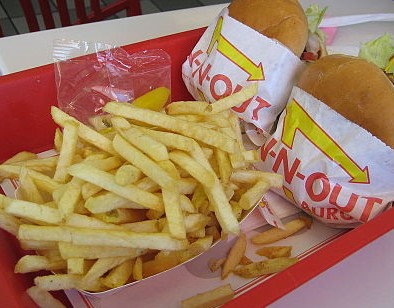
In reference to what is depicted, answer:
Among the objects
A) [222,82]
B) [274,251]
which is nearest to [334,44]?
[222,82]

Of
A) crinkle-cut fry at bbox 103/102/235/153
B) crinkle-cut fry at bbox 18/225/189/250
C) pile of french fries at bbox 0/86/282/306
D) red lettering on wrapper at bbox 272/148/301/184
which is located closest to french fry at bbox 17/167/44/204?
pile of french fries at bbox 0/86/282/306

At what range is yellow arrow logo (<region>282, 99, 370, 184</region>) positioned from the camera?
115 centimetres

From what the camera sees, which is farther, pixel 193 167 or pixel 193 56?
pixel 193 56

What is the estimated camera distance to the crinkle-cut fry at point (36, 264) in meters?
0.93

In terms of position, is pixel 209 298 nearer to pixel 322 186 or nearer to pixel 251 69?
pixel 322 186

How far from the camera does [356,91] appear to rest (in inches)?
46.5

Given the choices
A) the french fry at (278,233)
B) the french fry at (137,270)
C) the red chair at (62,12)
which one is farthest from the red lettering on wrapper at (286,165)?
the red chair at (62,12)

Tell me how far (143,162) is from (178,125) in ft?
0.42

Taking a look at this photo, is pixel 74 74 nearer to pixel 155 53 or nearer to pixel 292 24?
pixel 155 53

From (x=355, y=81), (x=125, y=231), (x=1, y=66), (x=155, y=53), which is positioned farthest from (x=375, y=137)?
(x=1, y=66)

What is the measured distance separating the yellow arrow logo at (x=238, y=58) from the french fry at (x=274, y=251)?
1.50ft

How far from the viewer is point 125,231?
91 cm

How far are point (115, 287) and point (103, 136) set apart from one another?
0.30 metres

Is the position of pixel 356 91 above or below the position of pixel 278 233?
above
